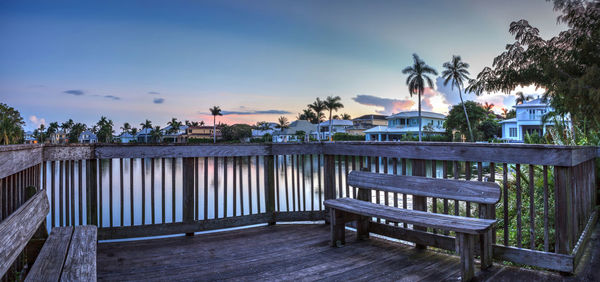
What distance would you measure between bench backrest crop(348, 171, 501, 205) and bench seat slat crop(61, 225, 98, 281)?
2538 mm

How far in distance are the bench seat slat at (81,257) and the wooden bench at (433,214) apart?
6.74 feet

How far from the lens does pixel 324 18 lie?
18516 millimetres

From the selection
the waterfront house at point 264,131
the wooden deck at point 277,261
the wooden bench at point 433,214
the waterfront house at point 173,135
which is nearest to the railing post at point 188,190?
the wooden deck at point 277,261

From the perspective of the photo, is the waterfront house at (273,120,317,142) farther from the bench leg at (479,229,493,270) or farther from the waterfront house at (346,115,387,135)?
the bench leg at (479,229,493,270)

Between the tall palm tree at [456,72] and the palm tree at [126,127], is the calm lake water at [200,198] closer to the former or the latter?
the tall palm tree at [456,72]

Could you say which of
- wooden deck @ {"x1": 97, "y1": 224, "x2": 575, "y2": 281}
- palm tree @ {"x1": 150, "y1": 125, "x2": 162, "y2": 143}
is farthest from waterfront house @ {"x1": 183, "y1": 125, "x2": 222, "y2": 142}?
wooden deck @ {"x1": 97, "y1": 224, "x2": 575, "y2": 281}

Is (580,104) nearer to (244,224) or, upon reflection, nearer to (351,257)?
(351,257)

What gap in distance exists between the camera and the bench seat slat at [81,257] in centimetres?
160

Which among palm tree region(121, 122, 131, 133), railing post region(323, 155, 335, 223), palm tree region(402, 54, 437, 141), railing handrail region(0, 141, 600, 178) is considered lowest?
railing post region(323, 155, 335, 223)

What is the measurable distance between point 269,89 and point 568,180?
136 feet

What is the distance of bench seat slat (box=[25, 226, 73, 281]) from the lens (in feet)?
5.23

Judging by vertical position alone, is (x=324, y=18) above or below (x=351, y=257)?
above

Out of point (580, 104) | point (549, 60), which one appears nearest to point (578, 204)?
point (580, 104)

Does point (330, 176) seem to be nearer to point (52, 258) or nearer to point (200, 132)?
point (52, 258)
